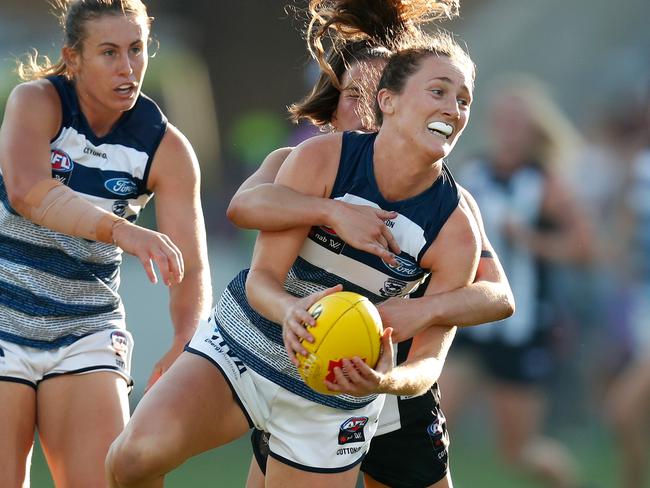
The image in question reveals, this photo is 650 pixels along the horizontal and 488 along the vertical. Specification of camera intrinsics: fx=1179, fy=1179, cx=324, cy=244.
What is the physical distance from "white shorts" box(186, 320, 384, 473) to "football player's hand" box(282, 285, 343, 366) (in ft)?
1.62

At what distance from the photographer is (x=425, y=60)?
12.8 ft

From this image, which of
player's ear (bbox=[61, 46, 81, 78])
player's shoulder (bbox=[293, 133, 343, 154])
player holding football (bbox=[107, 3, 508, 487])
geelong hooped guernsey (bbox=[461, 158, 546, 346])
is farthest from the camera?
geelong hooped guernsey (bbox=[461, 158, 546, 346])

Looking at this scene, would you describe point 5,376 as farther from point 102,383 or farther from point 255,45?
point 255,45

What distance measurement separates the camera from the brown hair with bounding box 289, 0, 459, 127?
461cm

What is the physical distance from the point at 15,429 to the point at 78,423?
0.22 meters

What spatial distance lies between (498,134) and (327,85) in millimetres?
3666

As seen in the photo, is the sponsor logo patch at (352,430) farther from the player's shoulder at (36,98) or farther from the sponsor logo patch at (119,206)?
the player's shoulder at (36,98)

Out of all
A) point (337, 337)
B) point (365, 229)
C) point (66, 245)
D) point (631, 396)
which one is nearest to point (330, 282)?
point (365, 229)

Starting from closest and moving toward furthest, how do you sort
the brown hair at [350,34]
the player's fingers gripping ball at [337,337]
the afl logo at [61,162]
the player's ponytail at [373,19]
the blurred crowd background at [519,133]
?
1. the player's fingers gripping ball at [337,337]
2. the afl logo at [61,162]
3. the brown hair at [350,34]
4. the player's ponytail at [373,19]
5. the blurred crowd background at [519,133]

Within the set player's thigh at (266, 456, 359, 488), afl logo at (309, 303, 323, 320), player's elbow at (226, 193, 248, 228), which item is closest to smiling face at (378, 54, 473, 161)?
player's elbow at (226, 193, 248, 228)

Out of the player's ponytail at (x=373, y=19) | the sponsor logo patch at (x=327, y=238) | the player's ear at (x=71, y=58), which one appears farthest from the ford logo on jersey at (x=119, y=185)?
the player's ponytail at (x=373, y=19)

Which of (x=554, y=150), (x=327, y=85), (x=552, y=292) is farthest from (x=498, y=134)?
(x=327, y=85)

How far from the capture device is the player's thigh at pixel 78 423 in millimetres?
4191

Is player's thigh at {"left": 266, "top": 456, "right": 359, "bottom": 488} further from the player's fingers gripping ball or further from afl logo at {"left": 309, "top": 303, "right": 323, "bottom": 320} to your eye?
afl logo at {"left": 309, "top": 303, "right": 323, "bottom": 320}
